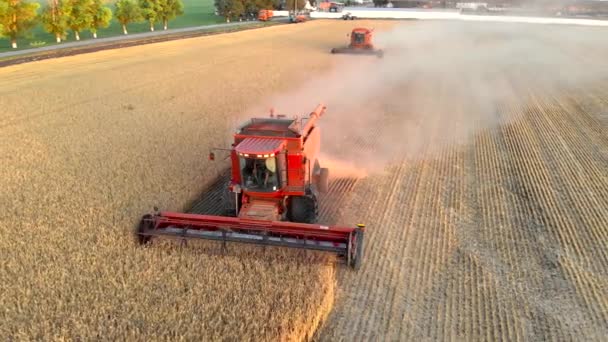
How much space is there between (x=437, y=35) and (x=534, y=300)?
43203 mm

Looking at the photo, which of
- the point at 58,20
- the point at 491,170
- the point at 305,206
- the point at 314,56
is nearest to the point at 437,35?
the point at 314,56

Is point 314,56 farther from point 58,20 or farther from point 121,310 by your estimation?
point 121,310

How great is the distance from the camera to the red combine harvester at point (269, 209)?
8148 millimetres

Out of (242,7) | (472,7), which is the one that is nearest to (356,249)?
(242,7)

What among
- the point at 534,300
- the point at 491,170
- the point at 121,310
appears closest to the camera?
the point at 121,310

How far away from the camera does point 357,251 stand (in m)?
7.90

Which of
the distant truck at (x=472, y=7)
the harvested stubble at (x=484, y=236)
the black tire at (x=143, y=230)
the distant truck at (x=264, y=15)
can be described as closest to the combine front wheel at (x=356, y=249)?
the harvested stubble at (x=484, y=236)

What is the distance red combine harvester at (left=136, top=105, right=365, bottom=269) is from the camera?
26.7 ft

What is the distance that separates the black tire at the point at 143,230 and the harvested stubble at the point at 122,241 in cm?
15

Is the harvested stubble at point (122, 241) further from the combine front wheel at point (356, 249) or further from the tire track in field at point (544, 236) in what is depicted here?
the tire track in field at point (544, 236)

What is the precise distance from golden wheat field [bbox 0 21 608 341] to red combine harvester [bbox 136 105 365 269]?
317mm

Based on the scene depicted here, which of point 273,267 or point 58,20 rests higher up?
point 58,20

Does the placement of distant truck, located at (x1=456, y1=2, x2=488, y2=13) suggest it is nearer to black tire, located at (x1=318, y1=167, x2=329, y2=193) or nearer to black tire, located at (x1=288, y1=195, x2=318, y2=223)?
black tire, located at (x1=318, y1=167, x2=329, y2=193)

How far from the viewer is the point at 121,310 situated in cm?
664
